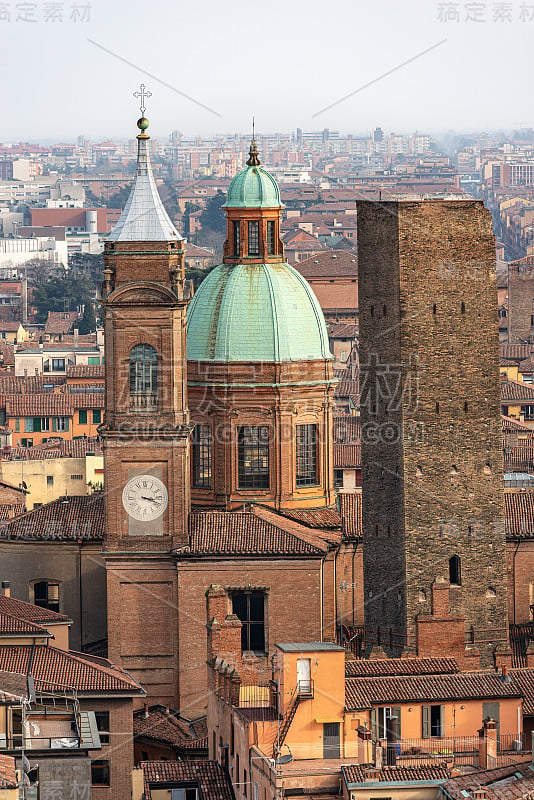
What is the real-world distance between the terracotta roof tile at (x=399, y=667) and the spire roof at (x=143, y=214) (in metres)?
9.93

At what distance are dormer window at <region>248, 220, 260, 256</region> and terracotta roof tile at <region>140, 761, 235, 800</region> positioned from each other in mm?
13948

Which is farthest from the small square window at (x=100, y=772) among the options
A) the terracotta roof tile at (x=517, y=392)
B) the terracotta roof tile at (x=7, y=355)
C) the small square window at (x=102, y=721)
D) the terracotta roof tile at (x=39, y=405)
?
the terracotta roof tile at (x=7, y=355)

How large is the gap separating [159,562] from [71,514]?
3082 millimetres

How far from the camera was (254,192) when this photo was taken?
57750 mm

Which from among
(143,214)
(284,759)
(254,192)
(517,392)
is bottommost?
(284,759)

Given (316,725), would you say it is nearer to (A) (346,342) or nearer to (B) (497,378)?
(B) (497,378)

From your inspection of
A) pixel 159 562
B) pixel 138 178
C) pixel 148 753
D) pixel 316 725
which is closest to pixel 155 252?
pixel 138 178

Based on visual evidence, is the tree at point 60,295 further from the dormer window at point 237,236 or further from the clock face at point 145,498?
the clock face at point 145,498

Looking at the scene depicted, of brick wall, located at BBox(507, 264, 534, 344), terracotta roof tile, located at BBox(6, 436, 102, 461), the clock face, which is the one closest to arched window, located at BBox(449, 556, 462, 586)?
the clock face

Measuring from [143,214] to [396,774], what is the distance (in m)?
17.2

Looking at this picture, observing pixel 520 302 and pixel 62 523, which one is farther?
pixel 520 302

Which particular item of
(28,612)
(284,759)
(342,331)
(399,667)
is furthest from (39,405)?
(284,759)

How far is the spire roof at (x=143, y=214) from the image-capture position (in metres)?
52.9

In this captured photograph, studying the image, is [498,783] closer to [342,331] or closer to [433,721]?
[433,721]
